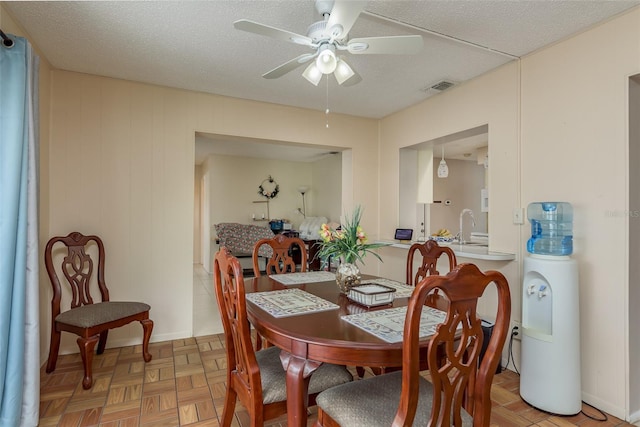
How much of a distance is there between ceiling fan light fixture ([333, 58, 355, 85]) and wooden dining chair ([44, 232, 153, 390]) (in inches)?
88.3

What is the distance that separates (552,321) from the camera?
2.08 meters

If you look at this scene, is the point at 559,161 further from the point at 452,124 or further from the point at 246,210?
the point at 246,210

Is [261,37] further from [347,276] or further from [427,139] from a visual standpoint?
[427,139]

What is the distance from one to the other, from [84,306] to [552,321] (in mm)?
3228

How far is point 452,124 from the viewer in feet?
10.3

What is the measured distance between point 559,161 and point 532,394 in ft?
5.01

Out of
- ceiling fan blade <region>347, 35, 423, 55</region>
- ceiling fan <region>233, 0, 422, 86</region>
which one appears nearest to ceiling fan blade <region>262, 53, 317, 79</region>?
ceiling fan <region>233, 0, 422, 86</region>

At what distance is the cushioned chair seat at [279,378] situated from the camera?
1.47 meters

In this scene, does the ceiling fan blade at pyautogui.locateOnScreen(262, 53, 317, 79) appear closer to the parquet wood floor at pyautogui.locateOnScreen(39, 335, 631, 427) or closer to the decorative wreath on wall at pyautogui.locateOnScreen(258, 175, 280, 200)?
the parquet wood floor at pyautogui.locateOnScreen(39, 335, 631, 427)

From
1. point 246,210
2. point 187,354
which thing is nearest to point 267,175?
point 246,210

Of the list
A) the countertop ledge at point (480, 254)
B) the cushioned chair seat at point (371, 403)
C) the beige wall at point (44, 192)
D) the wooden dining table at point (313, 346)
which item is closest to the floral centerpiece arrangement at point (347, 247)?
the wooden dining table at point (313, 346)

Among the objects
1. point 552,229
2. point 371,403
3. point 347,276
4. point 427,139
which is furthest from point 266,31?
point 427,139

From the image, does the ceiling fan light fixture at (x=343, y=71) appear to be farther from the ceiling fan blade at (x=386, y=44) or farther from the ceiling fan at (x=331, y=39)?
the ceiling fan blade at (x=386, y=44)

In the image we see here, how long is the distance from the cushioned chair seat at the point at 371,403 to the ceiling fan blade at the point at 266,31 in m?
1.60
